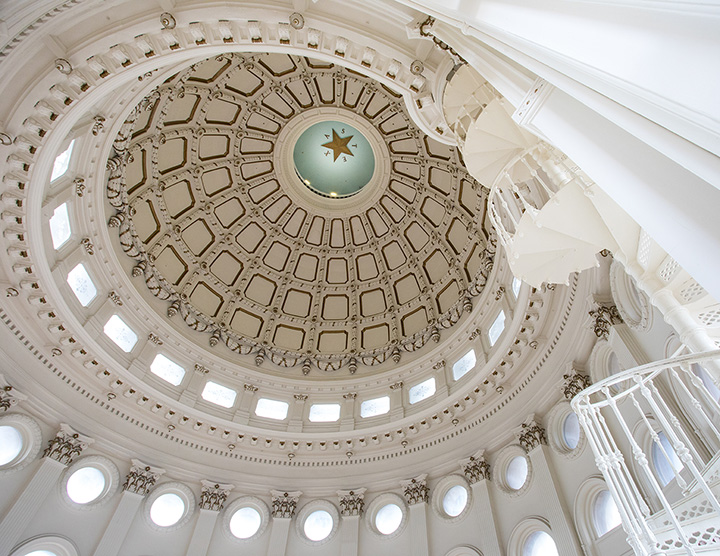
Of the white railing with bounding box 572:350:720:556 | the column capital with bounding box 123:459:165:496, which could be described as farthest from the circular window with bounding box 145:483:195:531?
the white railing with bounding box 572:350:720:556

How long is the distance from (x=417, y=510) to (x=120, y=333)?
1297 centimetres

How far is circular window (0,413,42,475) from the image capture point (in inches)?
508

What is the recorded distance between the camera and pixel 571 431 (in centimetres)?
1280

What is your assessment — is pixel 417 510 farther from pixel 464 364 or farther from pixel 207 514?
pixel 207 514

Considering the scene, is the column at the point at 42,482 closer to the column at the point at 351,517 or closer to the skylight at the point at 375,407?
the column at the point at 351,517

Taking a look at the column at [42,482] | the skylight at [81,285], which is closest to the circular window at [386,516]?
the column at [42,482]

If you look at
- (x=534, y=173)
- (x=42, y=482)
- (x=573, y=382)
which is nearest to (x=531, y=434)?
(x=573, y=382)

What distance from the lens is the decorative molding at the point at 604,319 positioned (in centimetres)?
1154

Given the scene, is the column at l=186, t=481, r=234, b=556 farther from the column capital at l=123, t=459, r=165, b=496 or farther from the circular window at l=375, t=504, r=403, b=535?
the circular window at l=375, t=504, r=403, b=535

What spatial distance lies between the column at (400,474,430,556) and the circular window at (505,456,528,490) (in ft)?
10.1

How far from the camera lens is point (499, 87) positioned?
18.0 feet

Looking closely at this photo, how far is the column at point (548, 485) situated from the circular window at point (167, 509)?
1181 cm

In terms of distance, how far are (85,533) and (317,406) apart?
32.3ft

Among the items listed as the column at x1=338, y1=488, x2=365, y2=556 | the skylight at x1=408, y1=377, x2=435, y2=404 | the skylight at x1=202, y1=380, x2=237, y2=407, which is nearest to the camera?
the column at x1=338, y1=488, x2=365, y2=556
